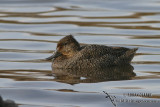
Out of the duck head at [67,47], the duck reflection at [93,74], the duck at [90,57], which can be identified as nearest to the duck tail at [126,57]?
the duck at [90,57]

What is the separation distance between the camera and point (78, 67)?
13570 mm

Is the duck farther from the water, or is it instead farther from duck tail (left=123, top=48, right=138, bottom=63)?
the water

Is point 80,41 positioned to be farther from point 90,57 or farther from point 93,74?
point 93,74

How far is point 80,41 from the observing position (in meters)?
16.3

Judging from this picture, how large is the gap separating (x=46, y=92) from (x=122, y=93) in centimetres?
122

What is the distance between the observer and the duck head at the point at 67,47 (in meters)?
14.1

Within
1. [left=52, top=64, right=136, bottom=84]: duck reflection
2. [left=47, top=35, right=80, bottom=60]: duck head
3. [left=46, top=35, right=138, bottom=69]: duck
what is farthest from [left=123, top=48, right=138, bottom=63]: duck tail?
[left=47, top=35, right=80, bottom=60]: duck head

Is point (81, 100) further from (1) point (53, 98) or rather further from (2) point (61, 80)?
(2) point (61, 80)

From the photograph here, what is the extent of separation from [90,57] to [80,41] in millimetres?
2673

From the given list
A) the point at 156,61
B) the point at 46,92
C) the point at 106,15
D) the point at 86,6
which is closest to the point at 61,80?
the point at 46,92

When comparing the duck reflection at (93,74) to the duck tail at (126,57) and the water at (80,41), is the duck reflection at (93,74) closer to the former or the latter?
the water at (80,41)

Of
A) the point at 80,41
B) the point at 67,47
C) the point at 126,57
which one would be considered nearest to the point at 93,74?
the point at 126,57

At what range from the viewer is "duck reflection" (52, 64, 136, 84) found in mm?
12312

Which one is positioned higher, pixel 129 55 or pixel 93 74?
pixel 129 55
